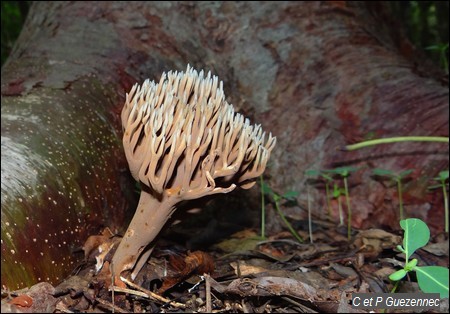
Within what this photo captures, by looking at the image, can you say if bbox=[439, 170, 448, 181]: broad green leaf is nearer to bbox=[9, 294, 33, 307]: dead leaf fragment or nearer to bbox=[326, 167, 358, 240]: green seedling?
bbox=[326, 167, 358, 240]: green seedling

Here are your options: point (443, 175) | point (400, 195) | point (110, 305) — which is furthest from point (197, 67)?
point (110, 305)

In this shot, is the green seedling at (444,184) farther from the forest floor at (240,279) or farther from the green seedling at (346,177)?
the green seedling at (346,177)

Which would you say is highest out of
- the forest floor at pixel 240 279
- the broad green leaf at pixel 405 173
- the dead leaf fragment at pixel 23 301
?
the broad green leaf at pixel 405 173

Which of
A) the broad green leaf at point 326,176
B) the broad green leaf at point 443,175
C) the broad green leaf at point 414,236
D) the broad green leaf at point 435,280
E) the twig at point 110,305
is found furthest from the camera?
the broad green leaf at point 326,176

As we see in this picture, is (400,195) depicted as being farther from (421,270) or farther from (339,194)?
(421,270)

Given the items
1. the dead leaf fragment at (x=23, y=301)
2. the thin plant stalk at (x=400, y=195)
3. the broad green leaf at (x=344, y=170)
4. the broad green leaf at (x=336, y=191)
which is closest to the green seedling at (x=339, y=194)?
the broad green leaf at (x=336, y=191)

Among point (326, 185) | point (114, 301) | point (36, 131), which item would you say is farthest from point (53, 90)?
point (326, 185)
